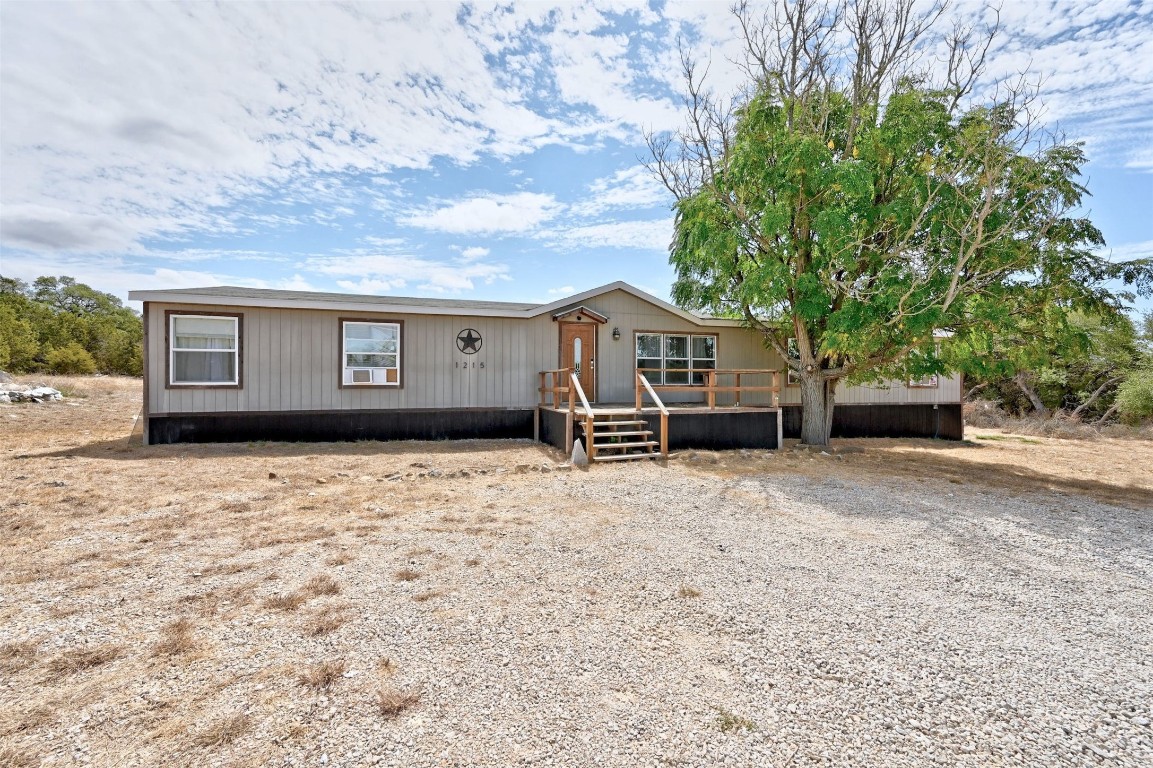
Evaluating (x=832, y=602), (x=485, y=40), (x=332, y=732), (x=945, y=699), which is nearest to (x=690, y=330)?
(x=485, y=40)

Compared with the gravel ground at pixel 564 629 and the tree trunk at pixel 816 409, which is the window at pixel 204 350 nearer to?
the gravel ground at pixel 564 629

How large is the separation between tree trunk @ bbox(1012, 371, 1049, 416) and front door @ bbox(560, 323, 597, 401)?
1556 cm

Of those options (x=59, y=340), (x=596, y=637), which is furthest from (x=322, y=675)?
(x=59, y=340)

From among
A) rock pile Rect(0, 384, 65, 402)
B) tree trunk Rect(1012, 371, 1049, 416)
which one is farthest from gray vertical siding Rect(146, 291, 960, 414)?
tree trunk Rect(1012, 371, 1049, 416)

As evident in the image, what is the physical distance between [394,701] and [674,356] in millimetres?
10979

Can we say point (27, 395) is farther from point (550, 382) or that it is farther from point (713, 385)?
point (713, 385)

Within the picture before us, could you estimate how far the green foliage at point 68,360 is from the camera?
1043 inches

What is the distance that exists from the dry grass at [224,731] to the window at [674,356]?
10506 mm

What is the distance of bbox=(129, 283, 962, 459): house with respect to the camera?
916 centimetres

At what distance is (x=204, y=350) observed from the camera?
9.29 meters

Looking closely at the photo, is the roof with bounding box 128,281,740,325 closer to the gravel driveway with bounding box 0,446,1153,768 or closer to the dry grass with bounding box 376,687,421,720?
the gravel driveway with bounding box 0,446,1153,768

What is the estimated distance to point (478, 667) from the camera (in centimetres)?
241

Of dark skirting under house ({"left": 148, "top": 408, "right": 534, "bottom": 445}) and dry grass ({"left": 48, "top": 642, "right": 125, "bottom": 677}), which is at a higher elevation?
dark skirting under house ({"left": 148, "top": 408, "right": 534, "bottom": 445})

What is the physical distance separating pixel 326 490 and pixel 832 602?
17.2 feet
